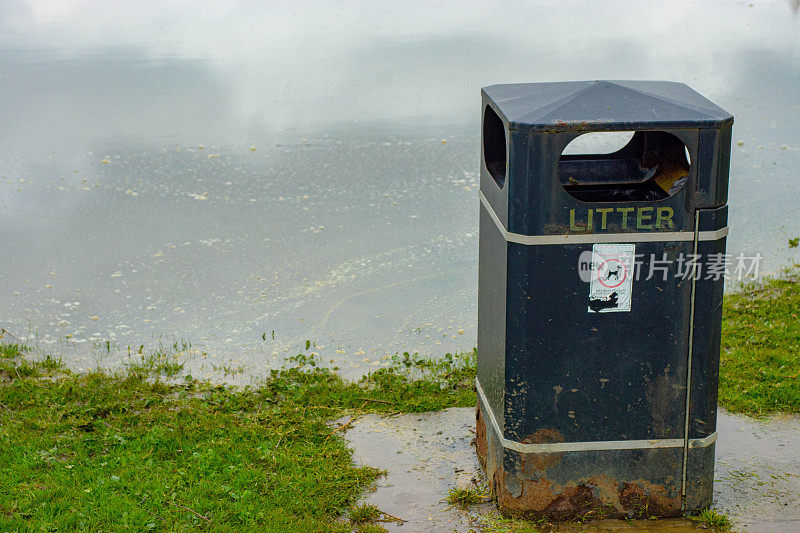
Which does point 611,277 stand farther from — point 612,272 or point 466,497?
point 466,497

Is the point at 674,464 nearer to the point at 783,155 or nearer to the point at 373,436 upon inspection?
the point at 373,436

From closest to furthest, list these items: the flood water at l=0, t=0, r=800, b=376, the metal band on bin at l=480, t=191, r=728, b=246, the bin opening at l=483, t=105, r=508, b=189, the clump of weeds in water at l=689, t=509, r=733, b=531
→ the metal band on bin at l=480, t=191, r=728, b=246 → the clump of weeds in water at l=689, t=509, r=733, b=531 → the bin opening at l=483, t=105, r=508, b=189 → the flood water at l=0, t=0, r=800, b=376

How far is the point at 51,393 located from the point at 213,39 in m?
12.0

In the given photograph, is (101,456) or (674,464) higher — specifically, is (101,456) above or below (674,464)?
below

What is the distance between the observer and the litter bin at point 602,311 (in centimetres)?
341

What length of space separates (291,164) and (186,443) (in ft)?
18.2

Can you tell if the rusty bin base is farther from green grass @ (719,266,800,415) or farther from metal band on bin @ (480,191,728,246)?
green grass @ (719,266,800,415)

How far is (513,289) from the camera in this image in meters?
3.51

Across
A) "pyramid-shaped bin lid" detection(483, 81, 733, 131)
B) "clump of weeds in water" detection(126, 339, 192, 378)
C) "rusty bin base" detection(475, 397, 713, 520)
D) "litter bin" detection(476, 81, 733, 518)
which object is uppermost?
"pyramid-shaped bin lid" detection(483, 81, 733, 131)

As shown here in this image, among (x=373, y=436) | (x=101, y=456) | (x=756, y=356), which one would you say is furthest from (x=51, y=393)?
(x=756, y=356)

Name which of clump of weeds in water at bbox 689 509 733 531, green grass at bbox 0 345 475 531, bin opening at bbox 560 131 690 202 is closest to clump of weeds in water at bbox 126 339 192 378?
green grass at bbox 0 345 475 531

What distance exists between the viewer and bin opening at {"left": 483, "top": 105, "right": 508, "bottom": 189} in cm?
391

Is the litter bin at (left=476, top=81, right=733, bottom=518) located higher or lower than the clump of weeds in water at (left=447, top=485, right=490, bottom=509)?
higher

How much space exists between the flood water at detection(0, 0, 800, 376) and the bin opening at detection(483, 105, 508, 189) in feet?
6.43
